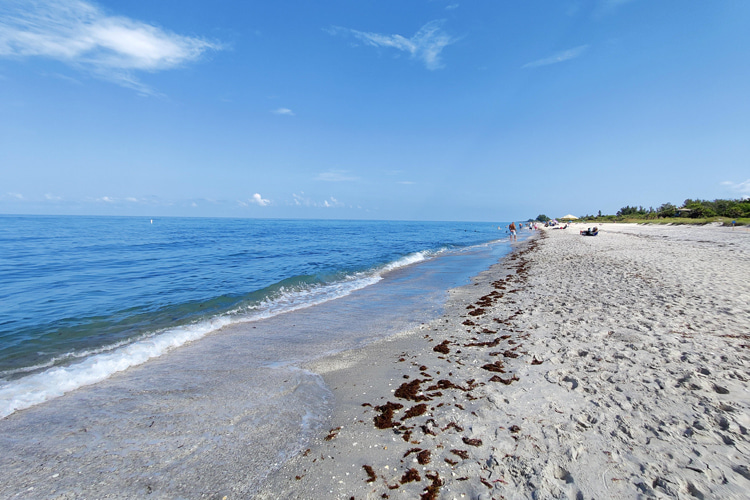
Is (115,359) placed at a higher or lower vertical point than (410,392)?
lower

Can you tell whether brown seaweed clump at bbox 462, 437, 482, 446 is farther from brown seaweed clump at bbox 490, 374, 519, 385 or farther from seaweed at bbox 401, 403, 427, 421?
brown seaweed clump at bbox 490, 374, 519, 385

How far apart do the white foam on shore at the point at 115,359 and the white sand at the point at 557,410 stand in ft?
14.2

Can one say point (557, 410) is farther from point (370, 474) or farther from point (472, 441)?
point (370, 474)

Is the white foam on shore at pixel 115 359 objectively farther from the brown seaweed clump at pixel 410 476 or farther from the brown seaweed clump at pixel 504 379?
the brown seaweed clump at pixel 504 379

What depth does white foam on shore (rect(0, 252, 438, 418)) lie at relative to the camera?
17.9 ft

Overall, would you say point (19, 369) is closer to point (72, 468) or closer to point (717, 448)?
point (72, 468)

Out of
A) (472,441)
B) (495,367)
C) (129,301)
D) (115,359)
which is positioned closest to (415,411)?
(472,441)

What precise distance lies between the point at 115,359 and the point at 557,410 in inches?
337

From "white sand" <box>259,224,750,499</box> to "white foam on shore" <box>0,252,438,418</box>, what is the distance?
4322 mm

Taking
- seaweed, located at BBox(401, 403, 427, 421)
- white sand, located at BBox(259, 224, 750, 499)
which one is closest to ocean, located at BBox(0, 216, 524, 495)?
white sand, located at BBox(259, 224, 750, 499)

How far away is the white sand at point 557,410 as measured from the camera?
10.1ft

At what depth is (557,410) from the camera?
418 cm

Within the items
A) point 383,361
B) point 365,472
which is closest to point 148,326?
point 383,361

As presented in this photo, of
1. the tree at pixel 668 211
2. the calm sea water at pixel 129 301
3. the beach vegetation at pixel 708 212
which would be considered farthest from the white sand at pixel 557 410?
the tree at pixel 668 211
